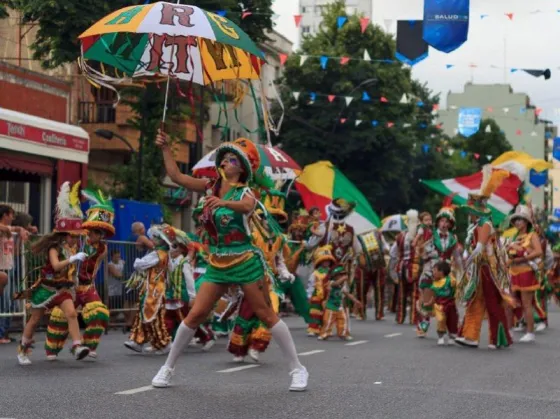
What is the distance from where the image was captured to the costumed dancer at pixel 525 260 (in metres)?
18.8

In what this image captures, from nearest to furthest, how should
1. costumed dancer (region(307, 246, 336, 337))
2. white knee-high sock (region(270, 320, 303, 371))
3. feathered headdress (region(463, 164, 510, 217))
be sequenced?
white knee-high sock (region(270, 320, 303, 371)) < feathered headdress (region(463, 164, 510, 217)) < costumed dancer (region(307, 246, 336, 337))

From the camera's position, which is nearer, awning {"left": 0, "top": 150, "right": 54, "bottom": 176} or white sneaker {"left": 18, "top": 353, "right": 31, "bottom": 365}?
white sneaker {"left": 18, "top": 353, "right": 31, "bottom": 365}

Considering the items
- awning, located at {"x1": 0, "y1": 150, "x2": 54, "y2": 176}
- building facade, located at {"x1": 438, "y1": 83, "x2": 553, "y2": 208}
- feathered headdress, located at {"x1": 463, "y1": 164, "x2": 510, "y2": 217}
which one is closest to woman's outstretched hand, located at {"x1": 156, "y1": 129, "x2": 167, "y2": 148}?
feathered headdress, located at {"x1": 463, "y1": 164, "x2": 510, "y2": 217}

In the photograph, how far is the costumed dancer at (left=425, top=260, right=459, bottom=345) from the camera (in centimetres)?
1731

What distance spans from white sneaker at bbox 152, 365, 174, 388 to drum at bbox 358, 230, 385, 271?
46.8 feet

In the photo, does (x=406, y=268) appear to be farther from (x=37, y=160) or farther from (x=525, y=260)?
(x=37, y=160)

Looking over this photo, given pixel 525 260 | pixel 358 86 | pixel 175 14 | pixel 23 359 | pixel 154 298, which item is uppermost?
pixel 358 86

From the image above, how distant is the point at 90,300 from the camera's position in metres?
13.6

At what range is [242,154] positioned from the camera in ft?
34.7

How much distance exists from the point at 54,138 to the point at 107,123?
22.9 metres

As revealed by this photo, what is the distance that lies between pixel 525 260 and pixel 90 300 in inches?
296

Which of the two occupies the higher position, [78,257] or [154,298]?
[78,257]

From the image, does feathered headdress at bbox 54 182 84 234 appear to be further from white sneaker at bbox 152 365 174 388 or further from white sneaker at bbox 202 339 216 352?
white sneaker at bbox 152 365 174 388

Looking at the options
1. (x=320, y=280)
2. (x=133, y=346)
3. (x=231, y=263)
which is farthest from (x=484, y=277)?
(x=231, y=263)
